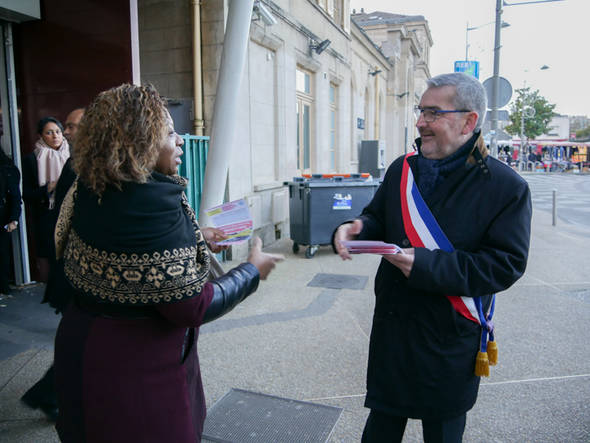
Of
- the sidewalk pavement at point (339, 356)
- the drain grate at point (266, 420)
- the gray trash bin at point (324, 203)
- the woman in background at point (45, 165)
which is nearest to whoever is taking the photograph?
the drain grate at point (266, 420)

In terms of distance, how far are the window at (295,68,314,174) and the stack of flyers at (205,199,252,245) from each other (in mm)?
8805

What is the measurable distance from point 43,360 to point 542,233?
10.1 meters

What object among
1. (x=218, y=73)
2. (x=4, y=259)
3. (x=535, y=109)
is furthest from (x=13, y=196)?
(x=535, y=109)

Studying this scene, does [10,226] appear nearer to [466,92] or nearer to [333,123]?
[466,92]

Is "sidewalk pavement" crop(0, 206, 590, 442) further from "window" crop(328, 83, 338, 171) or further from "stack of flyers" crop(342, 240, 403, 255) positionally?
"window" crop(328, 83, 338, 171)

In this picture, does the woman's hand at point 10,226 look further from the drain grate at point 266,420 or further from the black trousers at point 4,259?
the drain grate at point 266,420

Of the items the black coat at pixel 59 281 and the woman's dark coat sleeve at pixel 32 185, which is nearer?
the black coat at pixel 59 281

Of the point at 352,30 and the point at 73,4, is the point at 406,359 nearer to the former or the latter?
the point at 73,4

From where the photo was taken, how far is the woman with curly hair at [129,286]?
1.51m

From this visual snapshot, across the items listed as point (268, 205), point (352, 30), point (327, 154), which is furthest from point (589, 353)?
point (352, 30)

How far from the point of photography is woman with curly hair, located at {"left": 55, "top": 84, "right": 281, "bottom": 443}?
4.94ft

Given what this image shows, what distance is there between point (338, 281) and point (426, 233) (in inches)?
181

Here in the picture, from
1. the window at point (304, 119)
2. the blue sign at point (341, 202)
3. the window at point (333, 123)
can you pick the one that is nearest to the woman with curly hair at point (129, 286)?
the blue sign at point (341, 202)

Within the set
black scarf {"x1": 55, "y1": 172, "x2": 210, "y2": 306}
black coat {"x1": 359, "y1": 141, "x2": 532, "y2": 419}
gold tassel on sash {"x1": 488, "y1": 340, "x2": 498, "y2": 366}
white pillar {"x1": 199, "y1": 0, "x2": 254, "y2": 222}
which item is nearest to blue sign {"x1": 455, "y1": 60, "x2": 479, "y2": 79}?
white pillar {"x1": 199, "y1": 0, "x2": 254, "y2": 222}
